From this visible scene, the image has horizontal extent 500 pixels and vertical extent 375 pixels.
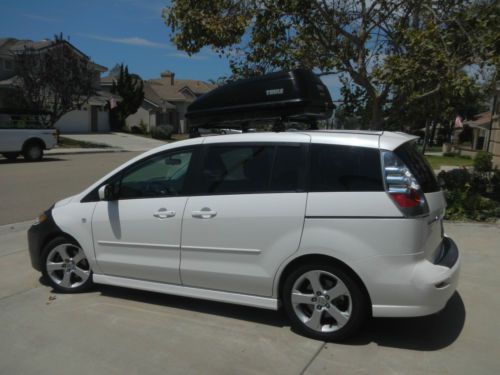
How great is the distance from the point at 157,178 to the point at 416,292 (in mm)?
2638

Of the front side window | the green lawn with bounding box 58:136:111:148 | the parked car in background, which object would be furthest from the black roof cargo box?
the green lawn with bounding box 58:136:111:148

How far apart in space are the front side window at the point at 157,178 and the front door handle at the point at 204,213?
295mm

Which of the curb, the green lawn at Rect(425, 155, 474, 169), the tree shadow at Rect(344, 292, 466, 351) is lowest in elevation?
the curb

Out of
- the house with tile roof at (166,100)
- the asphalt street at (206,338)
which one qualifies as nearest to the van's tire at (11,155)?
the asphalt street at (206,338)

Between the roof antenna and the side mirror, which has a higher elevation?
the roof antenna

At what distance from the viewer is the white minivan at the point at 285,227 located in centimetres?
370

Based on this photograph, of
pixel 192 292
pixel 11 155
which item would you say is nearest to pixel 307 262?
pixel 192 292

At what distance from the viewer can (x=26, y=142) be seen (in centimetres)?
1983

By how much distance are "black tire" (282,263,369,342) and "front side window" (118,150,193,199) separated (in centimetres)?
132

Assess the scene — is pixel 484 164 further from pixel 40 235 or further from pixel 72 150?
pixel 72 150

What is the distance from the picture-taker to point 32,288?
529cm

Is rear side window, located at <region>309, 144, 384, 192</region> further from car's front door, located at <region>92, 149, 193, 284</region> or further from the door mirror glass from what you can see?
the door mirror glass

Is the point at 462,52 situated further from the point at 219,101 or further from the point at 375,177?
the point at 375,177

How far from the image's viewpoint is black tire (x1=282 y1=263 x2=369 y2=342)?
383 cm
